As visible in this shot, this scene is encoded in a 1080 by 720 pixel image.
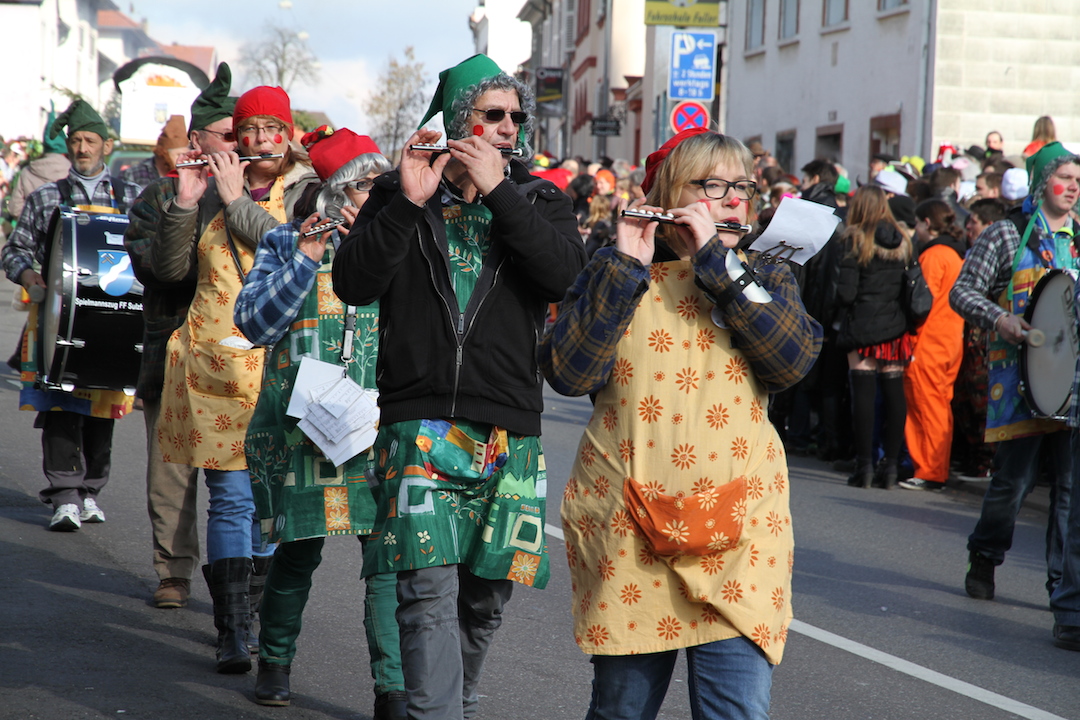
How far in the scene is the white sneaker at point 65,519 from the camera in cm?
710

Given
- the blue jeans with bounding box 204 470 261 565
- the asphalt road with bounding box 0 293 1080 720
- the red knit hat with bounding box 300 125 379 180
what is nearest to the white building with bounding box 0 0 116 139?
the asphalt road with bounding box 0 293 1080 720

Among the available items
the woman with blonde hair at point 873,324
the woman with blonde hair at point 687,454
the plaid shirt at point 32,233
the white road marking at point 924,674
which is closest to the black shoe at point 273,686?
the white road marking at point 924,674

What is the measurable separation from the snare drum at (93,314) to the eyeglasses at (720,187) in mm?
4374

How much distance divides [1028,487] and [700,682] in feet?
12.7

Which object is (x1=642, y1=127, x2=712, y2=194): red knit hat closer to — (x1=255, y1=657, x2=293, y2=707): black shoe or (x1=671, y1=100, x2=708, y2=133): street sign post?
(x1=255, y1=657, x2=293, y2=707): black shoe

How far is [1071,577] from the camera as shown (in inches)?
225

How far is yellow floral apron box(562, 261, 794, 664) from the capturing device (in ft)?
9.71

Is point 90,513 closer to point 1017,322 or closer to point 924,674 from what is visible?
point 924,674

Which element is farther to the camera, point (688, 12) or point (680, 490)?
point (688, 12)

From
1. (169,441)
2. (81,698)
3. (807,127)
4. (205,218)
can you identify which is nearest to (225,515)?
(169,441)

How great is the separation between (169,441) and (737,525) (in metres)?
2.85

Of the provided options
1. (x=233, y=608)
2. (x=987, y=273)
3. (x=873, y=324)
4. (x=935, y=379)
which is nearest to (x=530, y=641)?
(x=233, y=608)

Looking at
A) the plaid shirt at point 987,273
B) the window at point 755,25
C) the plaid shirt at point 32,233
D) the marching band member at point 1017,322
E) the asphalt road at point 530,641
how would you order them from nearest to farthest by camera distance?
1. the asphalt road at point 530,641
2. the marching band member at point 1017,322
3. the plaid shirt at point 987,273
4. the plaid shirt at point 32,233
5. the window at point 755,25

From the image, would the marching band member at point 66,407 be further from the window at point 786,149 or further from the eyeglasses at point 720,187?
the window at point 786,149
